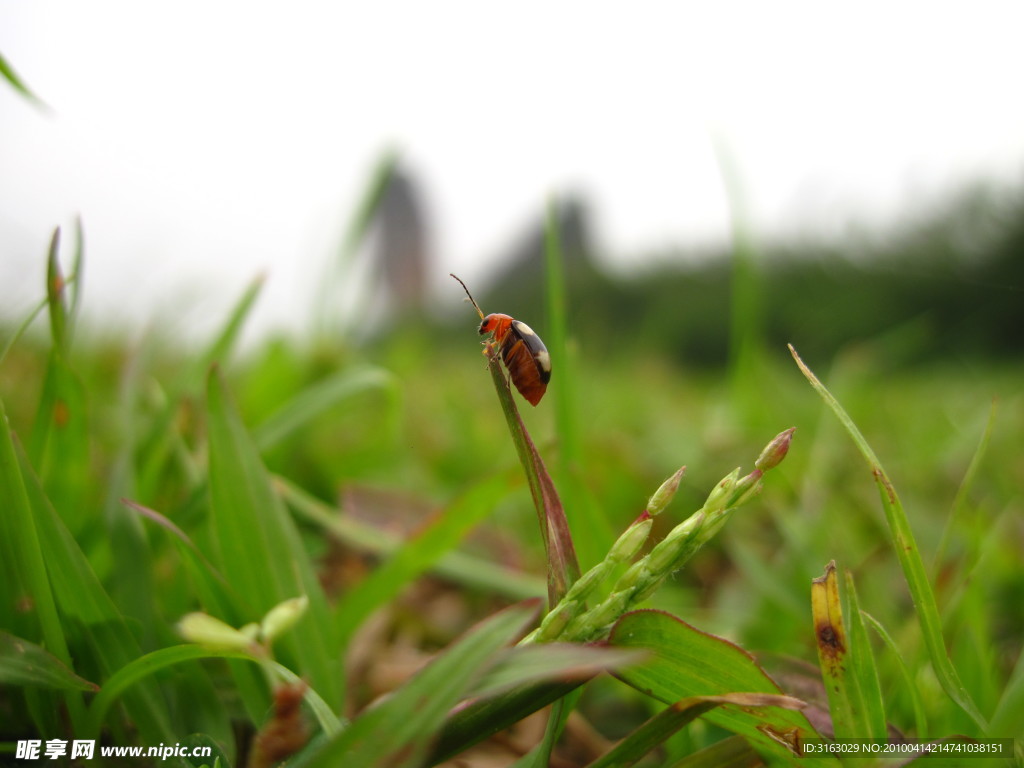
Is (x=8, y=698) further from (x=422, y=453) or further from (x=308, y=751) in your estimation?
(x=422, y=453)

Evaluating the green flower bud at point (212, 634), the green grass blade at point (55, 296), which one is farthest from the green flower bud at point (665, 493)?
the green grass blade at point (55, 296)

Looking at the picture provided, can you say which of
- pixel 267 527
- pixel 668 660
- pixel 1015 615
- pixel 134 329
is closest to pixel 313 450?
pixel 267 527

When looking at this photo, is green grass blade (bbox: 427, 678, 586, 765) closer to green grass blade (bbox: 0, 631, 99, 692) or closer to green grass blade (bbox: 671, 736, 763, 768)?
green grass blade (bbox: 671, 736, 763, 768)

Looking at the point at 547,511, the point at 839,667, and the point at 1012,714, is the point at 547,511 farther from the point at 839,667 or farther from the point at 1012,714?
the point at 1012,714

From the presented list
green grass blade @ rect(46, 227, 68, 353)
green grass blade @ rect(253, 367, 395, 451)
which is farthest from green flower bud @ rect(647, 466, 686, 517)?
green grass blade @ rect(253, 367, 395, 451)

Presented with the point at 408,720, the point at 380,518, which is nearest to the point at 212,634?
the point at 408,720

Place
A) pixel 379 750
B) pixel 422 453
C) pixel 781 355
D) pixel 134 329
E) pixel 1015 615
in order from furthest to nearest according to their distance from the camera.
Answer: pixel 781 355, pixel 134 329, pixel 422 453, pixel 1015 615, pixel 379 750

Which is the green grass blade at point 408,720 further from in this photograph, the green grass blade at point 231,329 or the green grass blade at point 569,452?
the green grass blade at point 231,329
